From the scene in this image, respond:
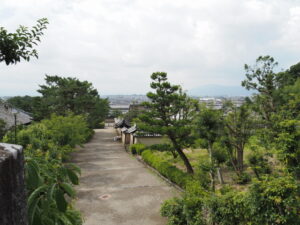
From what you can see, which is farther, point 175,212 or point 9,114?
point 175,212

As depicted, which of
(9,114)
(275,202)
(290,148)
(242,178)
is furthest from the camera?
(242,178)

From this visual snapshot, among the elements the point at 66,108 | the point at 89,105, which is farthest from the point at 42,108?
the point at 89,105

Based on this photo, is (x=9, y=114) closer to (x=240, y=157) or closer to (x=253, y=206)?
(x=253, y=206)

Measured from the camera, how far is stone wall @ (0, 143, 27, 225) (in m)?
0.76

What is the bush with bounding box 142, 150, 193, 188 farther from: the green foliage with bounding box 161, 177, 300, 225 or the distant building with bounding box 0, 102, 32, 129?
the distant building with bounding box 0, 102, 32, 129

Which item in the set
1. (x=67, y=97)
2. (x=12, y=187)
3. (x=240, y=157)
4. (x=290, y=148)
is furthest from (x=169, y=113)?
(x=67, y=97)

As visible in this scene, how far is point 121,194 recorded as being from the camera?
11.9m

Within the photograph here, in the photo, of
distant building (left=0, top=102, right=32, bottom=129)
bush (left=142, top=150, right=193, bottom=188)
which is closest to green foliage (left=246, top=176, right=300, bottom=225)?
distant building (left=0, top=102, right=32, bottom=129)

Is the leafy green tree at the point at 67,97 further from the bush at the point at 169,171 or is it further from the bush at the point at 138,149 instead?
the bush at the point at 169,171

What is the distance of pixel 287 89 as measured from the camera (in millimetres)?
23844

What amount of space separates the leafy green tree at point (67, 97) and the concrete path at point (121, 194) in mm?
14941

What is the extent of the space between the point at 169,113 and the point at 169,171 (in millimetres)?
3768

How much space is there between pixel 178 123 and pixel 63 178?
12524 millimetres

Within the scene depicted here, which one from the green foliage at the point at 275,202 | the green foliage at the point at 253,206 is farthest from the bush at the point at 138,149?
the green foliage at the point at 275,202
